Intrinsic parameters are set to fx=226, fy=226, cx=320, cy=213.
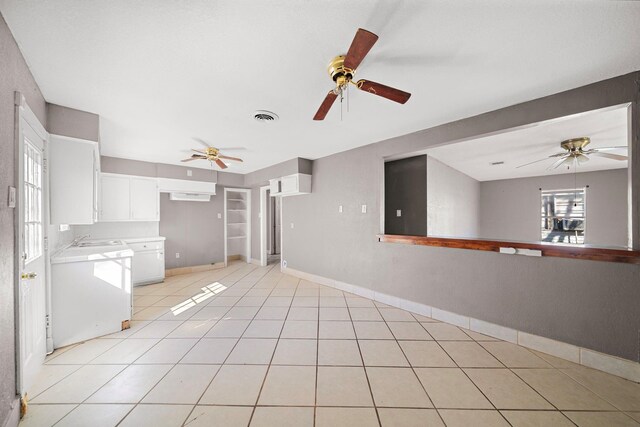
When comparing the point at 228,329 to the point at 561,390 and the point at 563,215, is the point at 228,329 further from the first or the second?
the point at 563,215

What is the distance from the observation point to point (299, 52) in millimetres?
1552

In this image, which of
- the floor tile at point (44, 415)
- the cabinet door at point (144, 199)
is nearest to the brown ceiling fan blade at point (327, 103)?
the floor tile at point (44, 415)

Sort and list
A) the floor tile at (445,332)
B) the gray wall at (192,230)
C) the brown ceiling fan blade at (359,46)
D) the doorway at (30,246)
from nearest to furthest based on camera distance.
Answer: the brown ceiling fan blade at (359,46) < the doorway at (30,246) < the floor tile at (445,332) < the gray wall at (192,230)

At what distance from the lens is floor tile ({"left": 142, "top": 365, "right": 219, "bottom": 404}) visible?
1.61 m

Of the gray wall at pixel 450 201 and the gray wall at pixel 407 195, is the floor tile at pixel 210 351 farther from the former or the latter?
the gray wall at pixel 450 201

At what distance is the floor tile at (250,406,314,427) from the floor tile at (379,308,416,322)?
5.48ft

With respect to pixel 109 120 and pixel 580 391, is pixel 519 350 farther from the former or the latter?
pixel 109 120

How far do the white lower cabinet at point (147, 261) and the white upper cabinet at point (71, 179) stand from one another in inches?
85.5

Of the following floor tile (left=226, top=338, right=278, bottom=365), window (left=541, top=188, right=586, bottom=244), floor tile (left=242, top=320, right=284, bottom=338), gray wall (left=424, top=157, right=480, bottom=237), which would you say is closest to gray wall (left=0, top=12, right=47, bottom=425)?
floor tile (left=226, top=338, right=278, bottom=365)

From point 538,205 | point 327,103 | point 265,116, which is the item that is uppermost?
point 265,116

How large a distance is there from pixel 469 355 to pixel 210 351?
2449 mm

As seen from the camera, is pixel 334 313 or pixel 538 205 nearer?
pixel 334 313

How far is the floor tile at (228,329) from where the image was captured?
8.07 ft

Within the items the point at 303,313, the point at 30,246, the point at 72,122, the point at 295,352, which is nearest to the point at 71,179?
the point at 72,122
